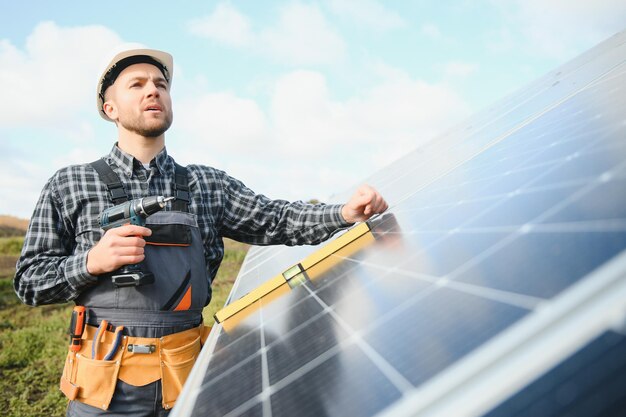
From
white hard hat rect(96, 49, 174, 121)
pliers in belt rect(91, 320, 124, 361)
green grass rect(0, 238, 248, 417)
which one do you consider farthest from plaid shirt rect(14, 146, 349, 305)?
green grass rect(0, 238, 248, 417)

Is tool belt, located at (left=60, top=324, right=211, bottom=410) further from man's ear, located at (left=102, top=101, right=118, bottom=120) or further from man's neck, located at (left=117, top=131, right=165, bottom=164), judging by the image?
man's ear, located at (left=102, top=101, right=118, bottom=120)

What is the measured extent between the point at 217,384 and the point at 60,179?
184 cm

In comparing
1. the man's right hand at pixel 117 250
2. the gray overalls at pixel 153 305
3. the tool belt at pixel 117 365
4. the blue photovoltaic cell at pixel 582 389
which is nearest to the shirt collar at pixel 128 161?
the gray overalls at pixel 153 305

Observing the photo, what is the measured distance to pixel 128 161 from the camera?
3043mm

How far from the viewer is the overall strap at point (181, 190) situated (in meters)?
3.03

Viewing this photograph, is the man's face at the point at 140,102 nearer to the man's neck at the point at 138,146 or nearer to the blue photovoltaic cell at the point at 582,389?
the man's neck at the point at 138,146

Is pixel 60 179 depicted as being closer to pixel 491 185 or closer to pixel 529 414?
pixel 491 185

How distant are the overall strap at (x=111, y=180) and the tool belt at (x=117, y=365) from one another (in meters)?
0.78

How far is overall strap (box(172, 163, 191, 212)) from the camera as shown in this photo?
303 cm

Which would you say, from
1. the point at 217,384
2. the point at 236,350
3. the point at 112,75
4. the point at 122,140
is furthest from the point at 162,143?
the point at 217,384

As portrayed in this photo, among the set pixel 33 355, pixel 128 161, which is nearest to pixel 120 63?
pixel 128 161

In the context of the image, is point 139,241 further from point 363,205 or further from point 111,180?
point 363,205

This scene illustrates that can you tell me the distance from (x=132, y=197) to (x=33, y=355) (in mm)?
7535

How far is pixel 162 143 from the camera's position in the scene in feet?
10.7
